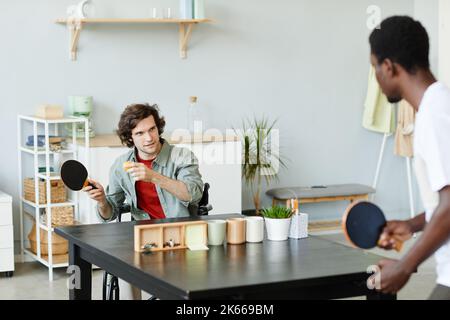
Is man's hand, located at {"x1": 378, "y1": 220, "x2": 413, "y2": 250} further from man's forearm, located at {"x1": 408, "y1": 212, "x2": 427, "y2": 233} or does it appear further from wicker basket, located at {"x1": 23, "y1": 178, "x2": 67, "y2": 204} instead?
wicker basket, located at {"x1": 23, "y1": 178, "x2": 67, "y2": 204}

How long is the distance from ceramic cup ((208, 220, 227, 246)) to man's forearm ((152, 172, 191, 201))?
1.94 ft

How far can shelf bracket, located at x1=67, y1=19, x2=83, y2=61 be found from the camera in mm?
6014

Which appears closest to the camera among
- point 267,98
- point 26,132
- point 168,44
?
point 26,132

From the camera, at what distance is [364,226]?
8.05 feet

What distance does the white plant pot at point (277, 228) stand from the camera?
11.3ft

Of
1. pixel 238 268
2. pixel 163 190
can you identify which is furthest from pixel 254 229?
pixel 163 190

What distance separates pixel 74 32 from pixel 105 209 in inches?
93.7

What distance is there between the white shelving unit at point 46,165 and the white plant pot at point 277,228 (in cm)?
247

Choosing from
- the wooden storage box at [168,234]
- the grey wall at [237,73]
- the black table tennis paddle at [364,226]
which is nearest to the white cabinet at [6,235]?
the grey wall at [237,73]

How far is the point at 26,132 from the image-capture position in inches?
240

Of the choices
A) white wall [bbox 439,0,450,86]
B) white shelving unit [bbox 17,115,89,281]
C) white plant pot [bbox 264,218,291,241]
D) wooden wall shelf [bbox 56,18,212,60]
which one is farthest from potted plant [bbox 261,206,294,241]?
white wall [bbox 439,0,450,86]
